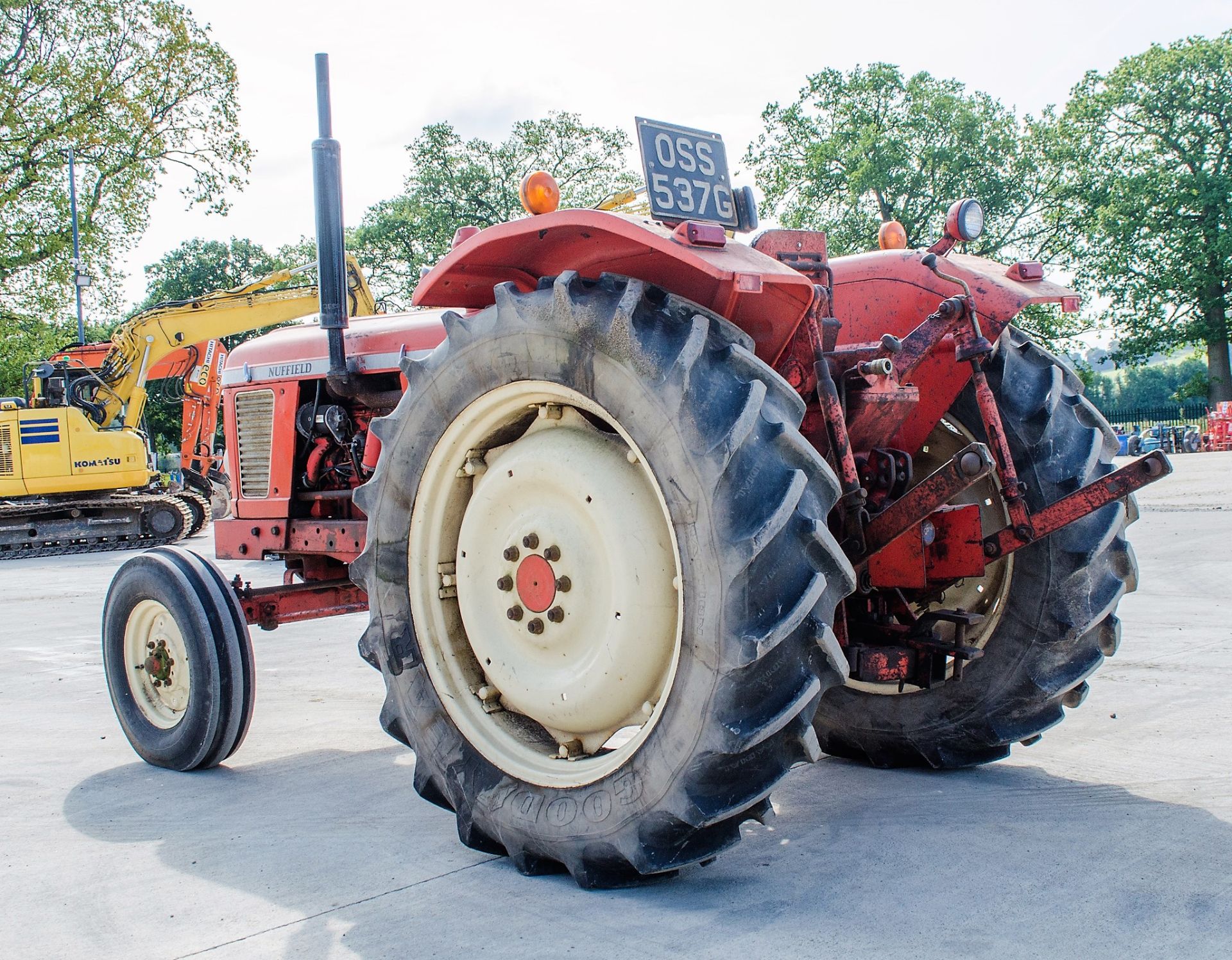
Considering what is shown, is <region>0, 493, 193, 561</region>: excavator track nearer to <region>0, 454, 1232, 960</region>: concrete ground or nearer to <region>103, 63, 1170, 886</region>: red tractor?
<region>0, 454, 1232, 960</region>: concrete ground

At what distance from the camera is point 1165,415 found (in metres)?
41.4

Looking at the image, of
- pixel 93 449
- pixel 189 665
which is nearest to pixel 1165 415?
pixel 93 449

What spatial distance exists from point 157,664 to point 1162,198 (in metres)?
40.7

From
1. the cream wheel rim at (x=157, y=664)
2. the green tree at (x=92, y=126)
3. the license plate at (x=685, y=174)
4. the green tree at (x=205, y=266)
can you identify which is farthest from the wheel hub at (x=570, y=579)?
the green tree at (x=205, y=266)

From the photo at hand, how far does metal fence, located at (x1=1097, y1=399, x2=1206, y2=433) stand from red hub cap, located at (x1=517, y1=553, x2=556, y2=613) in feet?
136

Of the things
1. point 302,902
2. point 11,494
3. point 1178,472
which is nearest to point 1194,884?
point 302,902

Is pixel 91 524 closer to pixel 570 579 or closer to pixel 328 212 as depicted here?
pixel 328 212

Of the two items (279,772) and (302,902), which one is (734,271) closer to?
(302,902)

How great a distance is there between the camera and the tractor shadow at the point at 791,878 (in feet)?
7.61

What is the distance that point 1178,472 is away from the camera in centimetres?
1952

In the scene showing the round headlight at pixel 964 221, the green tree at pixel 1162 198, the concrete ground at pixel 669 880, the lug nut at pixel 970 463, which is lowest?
the concrete ground at pixel 669 880

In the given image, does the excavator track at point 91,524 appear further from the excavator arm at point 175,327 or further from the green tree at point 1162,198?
the green tree at point 1162,198

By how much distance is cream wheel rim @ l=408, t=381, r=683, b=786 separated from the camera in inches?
102

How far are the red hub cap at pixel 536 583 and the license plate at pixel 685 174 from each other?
3.34 ft
